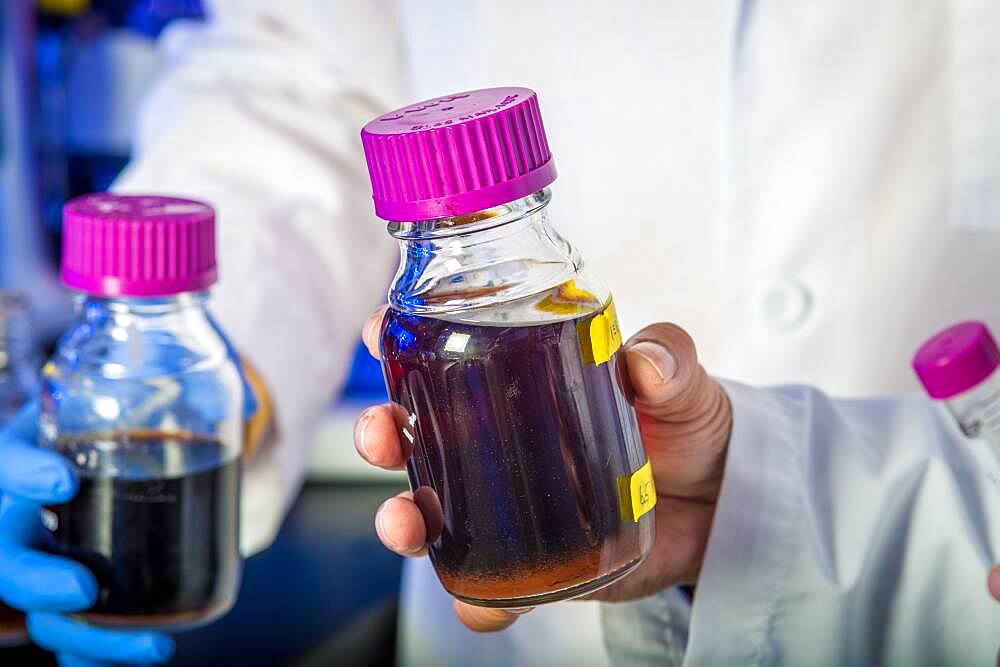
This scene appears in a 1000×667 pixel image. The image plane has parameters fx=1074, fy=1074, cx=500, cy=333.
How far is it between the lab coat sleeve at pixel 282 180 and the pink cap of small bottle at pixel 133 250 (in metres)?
0.29

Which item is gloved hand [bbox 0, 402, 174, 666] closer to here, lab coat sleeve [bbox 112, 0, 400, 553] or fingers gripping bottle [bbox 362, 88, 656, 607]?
lab coat sleeve [bbox 112, 0, 400, 553]

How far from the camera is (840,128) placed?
79cm

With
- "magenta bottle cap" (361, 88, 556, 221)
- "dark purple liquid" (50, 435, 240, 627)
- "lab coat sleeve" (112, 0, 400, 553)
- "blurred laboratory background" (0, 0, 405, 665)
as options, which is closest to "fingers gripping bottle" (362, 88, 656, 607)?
"magenta bottle cap" (361, 88, 556, 221)

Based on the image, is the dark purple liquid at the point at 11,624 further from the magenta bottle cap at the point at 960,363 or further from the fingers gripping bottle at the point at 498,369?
the magenta bottle cap at the point at 960,363

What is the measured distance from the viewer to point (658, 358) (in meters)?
0.52

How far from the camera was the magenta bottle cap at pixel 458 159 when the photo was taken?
437 millimetres

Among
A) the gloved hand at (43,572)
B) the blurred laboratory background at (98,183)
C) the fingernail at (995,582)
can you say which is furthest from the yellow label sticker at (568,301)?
the blurred laboratory background at (98,183)

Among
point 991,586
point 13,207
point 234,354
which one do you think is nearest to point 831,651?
point 991,586

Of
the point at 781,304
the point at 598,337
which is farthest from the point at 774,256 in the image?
the point at 598,337

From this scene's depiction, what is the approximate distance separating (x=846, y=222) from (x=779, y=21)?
0.51ft

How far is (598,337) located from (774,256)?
35 cm

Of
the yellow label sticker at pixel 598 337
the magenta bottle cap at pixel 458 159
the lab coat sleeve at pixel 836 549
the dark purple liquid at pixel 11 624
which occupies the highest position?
the magenta bottle cap at pixel 458 159

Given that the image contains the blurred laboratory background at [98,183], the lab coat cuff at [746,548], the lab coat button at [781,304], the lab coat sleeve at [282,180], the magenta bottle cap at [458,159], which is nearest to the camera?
the magenta bottle cap at [458,159]

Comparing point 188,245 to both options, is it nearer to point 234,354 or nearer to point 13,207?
point 234,354
